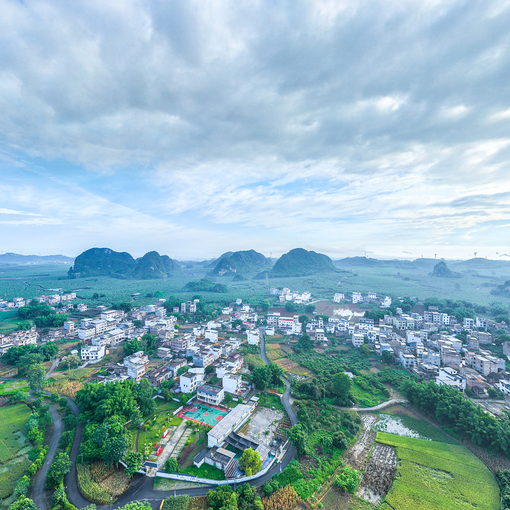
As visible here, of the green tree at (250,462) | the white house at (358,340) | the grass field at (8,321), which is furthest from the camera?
the grass field at (8,321)

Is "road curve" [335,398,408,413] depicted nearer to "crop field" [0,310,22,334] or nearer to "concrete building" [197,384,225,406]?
"concrete building" [197,384,225,406]

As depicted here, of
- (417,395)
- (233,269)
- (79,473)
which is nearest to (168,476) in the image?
(79,473)

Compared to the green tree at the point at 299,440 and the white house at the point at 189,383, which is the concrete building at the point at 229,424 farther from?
the white house at the point at 189,383

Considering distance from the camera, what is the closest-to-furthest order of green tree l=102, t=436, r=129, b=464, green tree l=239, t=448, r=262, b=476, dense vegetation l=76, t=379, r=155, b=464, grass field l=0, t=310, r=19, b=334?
1. green tree l=239, t=448, r=262, b=476
2. green tree l=102, t=436, r=129, b=464
3. dense vegetation l=76, t=379, r=155, b=464
4. grass field l=0, t=310, r=19, b=334

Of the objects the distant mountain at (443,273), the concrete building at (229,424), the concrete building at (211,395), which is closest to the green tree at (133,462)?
the concrete building at (229,424)

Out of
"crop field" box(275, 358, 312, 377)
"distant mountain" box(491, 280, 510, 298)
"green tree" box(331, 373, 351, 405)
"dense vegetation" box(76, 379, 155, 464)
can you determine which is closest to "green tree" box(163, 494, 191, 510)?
"dense vegetation" box(76, 379, 155, 464)

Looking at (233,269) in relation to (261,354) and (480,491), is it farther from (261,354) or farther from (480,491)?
(480,491)

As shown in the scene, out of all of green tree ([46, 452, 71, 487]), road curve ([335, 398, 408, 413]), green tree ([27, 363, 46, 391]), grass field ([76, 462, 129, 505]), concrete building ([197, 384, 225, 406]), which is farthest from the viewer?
green tree ([27, 363, 46, 391])
